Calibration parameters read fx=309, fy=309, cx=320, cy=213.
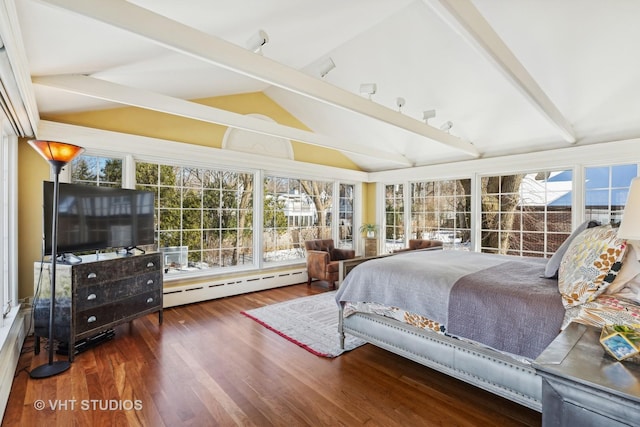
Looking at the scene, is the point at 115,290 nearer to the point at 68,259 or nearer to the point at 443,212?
the point at 68,259

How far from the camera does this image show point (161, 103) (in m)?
3.12

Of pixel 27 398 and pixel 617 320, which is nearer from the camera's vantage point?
pixel 617 320

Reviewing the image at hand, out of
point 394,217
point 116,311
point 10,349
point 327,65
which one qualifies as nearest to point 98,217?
point 116,311

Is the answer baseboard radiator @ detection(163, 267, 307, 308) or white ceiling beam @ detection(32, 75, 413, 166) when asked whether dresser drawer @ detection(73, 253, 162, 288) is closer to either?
baseboard radiator @ detection(163, 267, 307, 308)

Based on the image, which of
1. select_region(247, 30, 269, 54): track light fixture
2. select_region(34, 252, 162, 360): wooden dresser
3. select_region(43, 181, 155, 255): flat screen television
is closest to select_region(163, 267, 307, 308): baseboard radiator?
select_region(34, 252, 162, 360): wooden dresser

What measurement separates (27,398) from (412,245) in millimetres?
5249

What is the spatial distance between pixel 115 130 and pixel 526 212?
→ 19.2ft

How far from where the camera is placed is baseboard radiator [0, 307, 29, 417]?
1.99 m

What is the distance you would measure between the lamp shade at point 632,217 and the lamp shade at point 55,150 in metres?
3.51

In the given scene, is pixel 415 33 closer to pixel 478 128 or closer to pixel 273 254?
pixel 478 128

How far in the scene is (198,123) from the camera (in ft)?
14.4

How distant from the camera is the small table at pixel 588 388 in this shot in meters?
0.88

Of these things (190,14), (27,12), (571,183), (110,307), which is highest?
(190,14)

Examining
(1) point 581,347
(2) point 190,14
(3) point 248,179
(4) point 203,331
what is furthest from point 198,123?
(1) point 581,347
